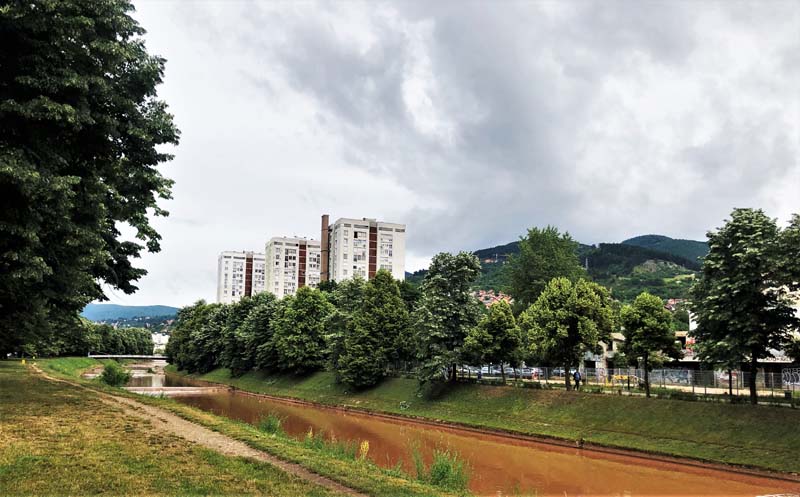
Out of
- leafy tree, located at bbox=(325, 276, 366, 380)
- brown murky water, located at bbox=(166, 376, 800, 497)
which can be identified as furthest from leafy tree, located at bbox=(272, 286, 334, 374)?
brown murky water, located at bbox=(166, 376, 800, 497)

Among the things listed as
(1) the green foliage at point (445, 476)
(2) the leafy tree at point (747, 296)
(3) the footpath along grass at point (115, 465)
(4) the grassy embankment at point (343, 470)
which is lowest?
(1) the green foliage at point (445, 476)

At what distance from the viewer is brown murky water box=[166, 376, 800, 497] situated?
923 inches

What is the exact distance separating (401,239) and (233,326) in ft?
180

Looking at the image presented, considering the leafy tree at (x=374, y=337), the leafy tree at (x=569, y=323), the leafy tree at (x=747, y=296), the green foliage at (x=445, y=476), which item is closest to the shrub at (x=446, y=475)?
the green foliage at (x=445, y=476)

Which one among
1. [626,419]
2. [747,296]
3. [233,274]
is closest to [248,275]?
[233,274]

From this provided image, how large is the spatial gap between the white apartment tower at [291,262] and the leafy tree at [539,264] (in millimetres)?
86664

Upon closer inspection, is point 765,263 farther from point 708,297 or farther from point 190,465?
point 190,465

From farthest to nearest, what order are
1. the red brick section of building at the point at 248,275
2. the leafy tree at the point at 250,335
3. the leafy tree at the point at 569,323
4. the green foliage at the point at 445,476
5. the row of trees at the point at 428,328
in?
the red brick section of building at the point at 248,275 → the leafy tree at the point at 250,335 → the row of trees at the point at 428,328 → the leafy tree at the point at 569,323 → the green foliage at the point at 445,476

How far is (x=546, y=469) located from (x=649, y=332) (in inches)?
533

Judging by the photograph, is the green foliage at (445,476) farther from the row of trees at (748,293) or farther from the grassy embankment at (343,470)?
the row of trees at (748,293)

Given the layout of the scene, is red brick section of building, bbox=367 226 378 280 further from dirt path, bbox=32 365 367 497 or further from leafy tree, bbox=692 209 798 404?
dirt path, bbox=32 365 367 497

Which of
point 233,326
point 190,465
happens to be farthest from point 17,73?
point 233,326

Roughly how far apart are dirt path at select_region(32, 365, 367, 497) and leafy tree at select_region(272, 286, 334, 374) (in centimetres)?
4116

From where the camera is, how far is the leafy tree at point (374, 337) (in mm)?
55219
